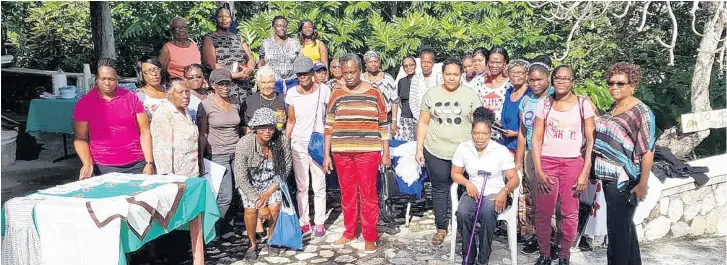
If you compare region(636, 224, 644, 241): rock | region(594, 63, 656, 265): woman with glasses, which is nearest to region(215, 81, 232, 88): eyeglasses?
region(594, 63, 656, 265): woman with glasses

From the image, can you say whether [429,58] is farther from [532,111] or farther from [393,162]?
[532,111]

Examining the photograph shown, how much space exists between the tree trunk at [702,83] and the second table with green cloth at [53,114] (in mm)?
7288

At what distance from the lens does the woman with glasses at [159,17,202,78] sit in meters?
6.06

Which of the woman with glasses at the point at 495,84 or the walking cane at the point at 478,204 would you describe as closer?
the walking cane at the point at 478,204

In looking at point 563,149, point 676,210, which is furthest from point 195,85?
point 676,210

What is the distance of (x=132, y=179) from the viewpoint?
14.1ft

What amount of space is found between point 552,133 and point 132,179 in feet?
9.79

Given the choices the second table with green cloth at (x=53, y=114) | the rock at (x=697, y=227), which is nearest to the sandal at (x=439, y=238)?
the rock at (x=697, y=227)

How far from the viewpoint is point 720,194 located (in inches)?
228

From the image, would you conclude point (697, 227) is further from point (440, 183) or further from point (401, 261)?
point (401, 261)

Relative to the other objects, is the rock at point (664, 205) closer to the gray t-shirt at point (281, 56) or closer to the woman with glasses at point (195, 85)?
the gray t-shirt at point (281, 56)

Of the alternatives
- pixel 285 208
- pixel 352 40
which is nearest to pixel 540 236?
pixel 285 208

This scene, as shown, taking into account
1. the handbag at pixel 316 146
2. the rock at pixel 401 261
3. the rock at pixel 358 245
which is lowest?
the rock at pixel 401 261

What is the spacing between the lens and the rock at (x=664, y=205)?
5453 mm
